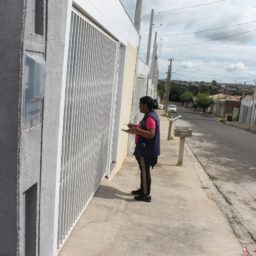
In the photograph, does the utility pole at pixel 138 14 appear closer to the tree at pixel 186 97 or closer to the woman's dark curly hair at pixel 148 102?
the woman's dark curly hair at pixel 148 102

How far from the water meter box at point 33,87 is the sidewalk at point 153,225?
2.22m

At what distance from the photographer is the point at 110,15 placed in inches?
242

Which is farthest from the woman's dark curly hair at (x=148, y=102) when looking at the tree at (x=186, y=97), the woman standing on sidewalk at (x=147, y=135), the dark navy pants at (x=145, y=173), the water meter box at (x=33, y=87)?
the tree at (x=186, y=97)

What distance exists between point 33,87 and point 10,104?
231 mm

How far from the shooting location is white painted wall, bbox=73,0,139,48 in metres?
4.59

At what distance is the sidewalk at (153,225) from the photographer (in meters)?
5.16

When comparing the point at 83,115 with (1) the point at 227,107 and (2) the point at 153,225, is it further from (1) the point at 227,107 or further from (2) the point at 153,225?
(1) the point at 227,107

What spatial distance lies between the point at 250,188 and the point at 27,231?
25.7 ft

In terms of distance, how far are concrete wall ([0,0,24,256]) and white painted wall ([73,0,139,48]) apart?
4.87 feet

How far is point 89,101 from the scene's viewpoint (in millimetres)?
5402

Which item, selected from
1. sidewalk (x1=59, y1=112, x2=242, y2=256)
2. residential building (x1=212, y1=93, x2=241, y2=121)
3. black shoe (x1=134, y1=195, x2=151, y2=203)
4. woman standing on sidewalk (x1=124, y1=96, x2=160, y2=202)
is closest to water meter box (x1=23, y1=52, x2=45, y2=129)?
sidewalk (x1=59, y1=112, x2=242, y2=256)

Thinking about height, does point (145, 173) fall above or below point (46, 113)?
below

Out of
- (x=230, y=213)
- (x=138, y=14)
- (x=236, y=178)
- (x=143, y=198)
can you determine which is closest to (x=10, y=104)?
(x=143, y=198)

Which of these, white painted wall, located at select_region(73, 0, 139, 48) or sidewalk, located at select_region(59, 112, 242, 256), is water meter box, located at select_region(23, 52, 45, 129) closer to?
white painted wall, located at select_region(73, 0, 139, 48)
